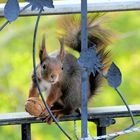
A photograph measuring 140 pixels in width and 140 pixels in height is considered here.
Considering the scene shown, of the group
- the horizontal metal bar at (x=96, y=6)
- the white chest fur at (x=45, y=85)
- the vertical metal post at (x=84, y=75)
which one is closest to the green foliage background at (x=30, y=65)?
the white chest fur at (x=45, y=85)

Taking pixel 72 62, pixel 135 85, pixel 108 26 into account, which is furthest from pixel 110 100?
pixel 108 26

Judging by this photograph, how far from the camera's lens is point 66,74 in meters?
2.59

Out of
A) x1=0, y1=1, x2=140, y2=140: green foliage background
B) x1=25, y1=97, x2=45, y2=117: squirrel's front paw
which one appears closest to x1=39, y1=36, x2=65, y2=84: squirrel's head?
x1=25, y1=97, x2=45, y2=117: squirrel's front paw

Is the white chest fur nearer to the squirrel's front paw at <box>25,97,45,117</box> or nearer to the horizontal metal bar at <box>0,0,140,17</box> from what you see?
the squirrel's front paw at <box>25,97,45,117</box>

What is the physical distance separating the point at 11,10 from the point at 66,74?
0.99 metres

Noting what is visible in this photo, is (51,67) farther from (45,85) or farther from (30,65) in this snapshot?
(30,65)

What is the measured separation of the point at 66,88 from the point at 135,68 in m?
3.35

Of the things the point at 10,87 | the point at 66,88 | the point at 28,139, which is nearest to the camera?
the point at 28,139

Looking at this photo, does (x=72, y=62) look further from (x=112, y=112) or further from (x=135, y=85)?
(x=135, y=85)

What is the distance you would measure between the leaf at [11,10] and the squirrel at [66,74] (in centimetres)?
60

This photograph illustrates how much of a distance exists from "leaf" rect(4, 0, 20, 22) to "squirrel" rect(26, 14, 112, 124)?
60cm

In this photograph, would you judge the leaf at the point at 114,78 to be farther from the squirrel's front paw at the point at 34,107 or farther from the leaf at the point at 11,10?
the squirrel's front paw at the point at 34,107

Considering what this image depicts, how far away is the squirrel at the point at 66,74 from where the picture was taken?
2.24 meters

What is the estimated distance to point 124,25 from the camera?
560cm
